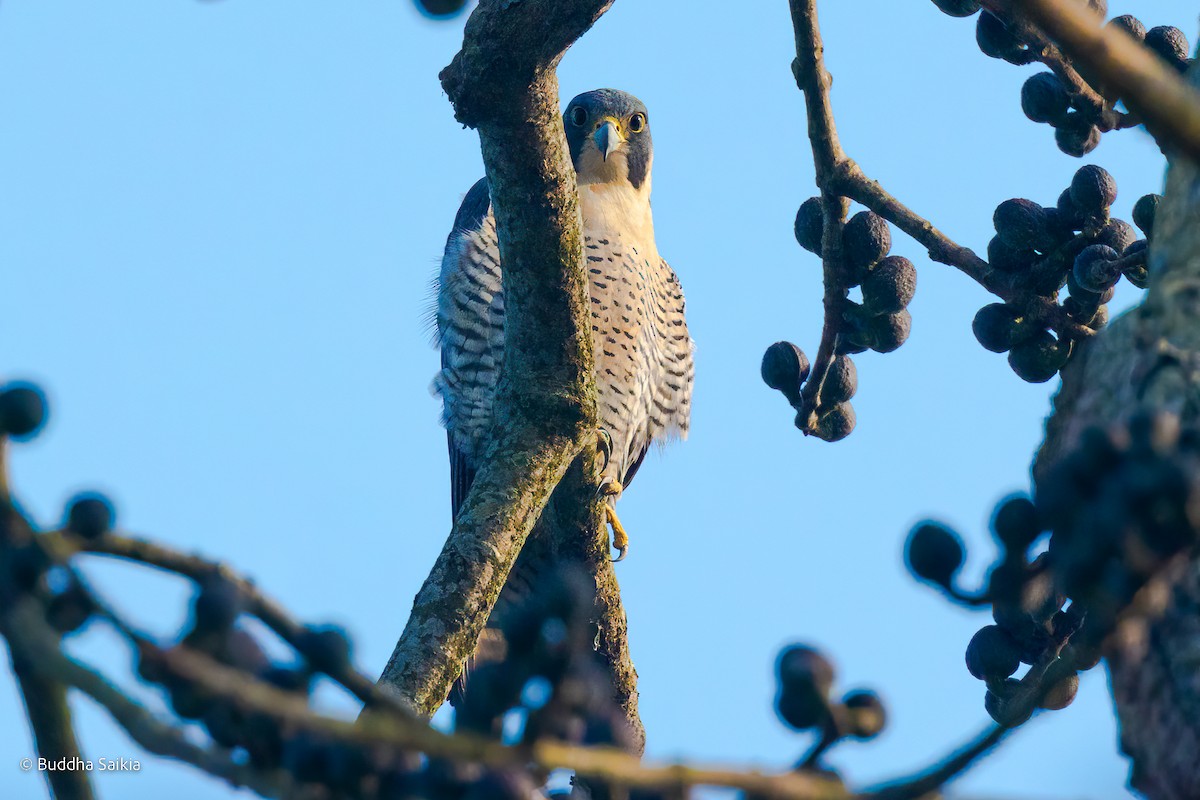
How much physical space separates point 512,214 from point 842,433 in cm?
102

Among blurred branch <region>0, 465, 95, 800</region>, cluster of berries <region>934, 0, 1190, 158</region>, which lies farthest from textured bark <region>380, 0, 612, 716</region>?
blurred branch <region>0, 465, 95, 800</region>

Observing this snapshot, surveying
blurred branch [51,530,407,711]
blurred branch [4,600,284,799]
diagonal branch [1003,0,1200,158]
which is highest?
diagonal branch [1003,0,1200,158]

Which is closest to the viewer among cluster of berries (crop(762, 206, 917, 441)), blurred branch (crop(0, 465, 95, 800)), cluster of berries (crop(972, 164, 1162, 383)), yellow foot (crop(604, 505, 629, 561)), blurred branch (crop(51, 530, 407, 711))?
blurred branch (crop(51, 530, 407, 711))

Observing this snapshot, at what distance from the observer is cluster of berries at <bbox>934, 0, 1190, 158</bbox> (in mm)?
2998

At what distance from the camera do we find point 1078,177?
3.01 meters

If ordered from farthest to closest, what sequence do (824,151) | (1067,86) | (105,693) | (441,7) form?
(824,151) < (1067,86) < (441,7) < (105,693)

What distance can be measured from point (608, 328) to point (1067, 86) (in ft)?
9.45

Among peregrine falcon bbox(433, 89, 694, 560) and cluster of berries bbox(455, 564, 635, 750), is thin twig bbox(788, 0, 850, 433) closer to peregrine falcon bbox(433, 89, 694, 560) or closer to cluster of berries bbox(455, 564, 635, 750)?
peregrine falcon bbox(433, 89, 694, 560)

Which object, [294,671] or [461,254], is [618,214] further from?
[294,671]

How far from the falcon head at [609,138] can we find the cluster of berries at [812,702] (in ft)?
17.5

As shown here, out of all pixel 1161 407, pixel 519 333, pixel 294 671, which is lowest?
pixel 294 671

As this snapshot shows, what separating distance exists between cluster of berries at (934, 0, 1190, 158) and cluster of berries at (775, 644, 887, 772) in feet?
6.82

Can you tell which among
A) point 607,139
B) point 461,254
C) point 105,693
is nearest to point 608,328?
point 461,254

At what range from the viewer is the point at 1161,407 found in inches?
→ 51.9
